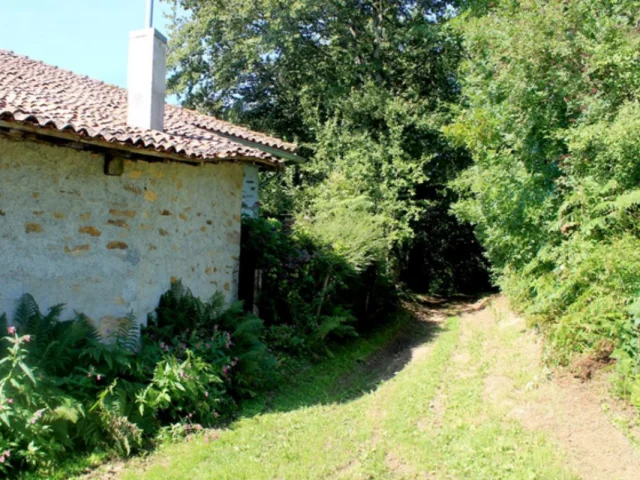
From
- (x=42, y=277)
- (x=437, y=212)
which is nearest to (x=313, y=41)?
(x=437, y=212)

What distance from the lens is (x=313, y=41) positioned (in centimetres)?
1744

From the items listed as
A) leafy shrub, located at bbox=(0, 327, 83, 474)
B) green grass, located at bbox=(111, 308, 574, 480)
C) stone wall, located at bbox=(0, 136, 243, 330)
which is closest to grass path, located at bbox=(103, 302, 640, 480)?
green grass, located at bbox=(111, 308, 574, 480)

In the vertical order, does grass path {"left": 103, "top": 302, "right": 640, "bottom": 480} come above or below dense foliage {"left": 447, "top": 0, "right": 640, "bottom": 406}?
below

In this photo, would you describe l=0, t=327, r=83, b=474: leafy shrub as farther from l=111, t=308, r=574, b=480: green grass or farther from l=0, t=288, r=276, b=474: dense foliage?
l=111, t=308, r=574, b=480: green grass

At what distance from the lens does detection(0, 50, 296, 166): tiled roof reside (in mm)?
5195

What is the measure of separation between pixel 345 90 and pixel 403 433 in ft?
42.7

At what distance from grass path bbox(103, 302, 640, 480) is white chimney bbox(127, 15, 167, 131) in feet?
13.1

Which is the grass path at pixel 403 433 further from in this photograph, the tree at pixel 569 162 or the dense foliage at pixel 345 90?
the dense foliage at pixel 345 90

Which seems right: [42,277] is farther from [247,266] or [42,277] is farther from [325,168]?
[325,168]

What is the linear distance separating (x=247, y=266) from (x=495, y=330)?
15.7 ft

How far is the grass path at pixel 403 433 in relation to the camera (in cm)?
469

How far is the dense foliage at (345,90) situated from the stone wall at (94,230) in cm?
647

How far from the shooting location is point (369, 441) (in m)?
5.38

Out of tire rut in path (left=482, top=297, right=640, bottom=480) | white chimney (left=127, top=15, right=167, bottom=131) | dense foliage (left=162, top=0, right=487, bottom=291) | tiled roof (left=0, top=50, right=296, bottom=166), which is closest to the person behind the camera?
tire rut in path (left=482, top=297, right=640, bottom=480)
